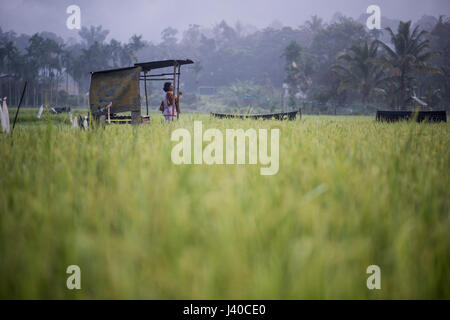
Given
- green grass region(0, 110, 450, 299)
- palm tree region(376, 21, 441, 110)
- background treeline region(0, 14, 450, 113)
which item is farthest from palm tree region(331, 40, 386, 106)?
green grass region(0, 110, 450, 299)

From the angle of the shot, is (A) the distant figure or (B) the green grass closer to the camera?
(B) the green grass

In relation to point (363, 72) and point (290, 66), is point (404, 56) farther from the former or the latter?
point (290, 66)

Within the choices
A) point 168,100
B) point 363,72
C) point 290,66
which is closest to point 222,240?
point 168,100

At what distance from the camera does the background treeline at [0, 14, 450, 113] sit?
21016mm

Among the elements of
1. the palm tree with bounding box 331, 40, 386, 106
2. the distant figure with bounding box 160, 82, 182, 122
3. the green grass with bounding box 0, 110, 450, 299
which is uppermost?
the palm tree with bounding box 331, 40, 386, 106

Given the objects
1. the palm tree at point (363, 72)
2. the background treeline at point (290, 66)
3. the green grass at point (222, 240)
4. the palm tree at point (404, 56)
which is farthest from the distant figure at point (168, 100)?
the palm tree at point (363, 72)

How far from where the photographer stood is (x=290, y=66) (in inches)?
1309

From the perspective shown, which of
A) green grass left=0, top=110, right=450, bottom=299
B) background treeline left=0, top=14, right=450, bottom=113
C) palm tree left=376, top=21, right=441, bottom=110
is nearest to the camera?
green grass left=0, top=110, right=450, bottom=299

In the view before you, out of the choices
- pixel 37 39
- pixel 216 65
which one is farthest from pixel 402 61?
pixel 37 39

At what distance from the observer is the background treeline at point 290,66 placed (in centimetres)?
2102

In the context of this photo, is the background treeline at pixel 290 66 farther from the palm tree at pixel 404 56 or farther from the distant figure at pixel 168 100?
the distant figure at pixel 168 100

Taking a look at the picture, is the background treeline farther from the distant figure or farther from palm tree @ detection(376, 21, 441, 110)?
the distant figure
